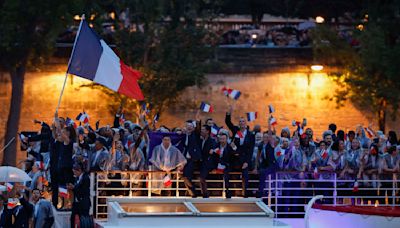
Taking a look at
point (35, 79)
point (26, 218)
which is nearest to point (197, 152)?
point (26, 218)

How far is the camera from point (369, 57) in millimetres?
38156

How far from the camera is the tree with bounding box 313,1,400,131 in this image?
37.9 meters

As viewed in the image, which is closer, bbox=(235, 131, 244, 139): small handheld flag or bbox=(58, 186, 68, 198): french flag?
bbox=(58, 186, 68, 198): french flag

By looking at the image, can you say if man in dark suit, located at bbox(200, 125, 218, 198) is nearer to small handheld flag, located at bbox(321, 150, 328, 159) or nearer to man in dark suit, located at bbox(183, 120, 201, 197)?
man in dark suit, located at bbox(183, 120, 201, 197)

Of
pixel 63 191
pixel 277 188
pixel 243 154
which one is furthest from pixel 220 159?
pixel 63 191

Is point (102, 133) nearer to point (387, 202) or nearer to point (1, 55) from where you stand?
point (387, 202)

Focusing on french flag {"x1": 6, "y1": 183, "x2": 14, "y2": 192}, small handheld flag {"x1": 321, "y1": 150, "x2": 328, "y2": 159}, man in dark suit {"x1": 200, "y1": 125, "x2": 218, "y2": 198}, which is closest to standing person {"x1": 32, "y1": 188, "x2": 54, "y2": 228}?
french flag {"x1": 6, "y1": 183, "x2": 14, "y2": 192}

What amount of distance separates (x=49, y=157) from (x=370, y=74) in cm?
1674

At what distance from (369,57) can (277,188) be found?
15010mm

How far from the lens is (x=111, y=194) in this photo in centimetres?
2408

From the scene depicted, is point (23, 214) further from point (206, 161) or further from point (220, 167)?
point (220, 167)

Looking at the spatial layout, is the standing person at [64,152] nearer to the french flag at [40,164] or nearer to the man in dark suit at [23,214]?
the man in dark suit at [23,214]

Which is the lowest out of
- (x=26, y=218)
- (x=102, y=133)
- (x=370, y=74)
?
(x=26, y=218)

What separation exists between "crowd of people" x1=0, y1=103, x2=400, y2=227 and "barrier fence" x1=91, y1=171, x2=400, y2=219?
5 centimetres
